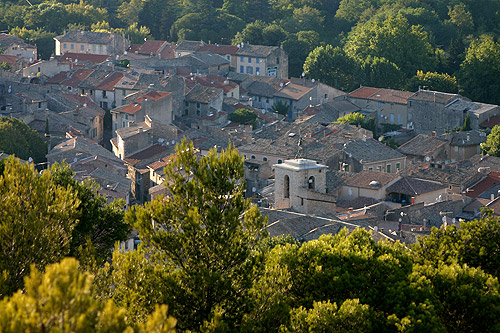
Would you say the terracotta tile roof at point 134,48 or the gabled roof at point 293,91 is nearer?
the gabled roof at point 293,91

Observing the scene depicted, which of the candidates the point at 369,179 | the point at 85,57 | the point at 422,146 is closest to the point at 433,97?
the point at 422,146

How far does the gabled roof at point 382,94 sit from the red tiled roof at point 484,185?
1965cm

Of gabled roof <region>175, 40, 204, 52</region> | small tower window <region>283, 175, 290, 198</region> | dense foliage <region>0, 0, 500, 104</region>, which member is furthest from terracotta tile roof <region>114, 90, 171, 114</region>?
small tower window <region>283, 175, 290, 198</region>

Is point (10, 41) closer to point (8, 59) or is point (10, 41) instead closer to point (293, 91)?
point (8, 59)

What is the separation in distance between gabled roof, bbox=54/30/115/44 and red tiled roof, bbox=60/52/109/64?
3.40 m

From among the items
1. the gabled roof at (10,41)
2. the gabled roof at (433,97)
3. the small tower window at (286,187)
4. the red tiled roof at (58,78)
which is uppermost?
the small tower window at (286,187)

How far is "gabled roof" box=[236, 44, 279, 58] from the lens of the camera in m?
76.2

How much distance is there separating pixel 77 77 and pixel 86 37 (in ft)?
43.6

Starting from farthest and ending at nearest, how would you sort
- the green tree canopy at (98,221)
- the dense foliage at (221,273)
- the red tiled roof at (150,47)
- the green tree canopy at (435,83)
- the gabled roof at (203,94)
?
the red tiled roof at (150,47)
the green tree canopy at (435,83)
the gabled roof at (203,94)
the green tree canopy at (98,221)
the dense foliage at (221,273)

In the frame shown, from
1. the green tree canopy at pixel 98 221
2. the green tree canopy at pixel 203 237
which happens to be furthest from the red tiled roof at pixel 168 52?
the green tree canopy at pixel 203 237

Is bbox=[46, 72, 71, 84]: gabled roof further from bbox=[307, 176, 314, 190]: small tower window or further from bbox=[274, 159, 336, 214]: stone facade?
bbox=[307, 176, 314, 190]: small tower window

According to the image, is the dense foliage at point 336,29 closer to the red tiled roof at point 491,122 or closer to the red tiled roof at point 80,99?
the red tiled roof at point 491,122

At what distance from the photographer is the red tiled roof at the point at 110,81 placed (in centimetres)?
6300

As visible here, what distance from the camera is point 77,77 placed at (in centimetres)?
6569
